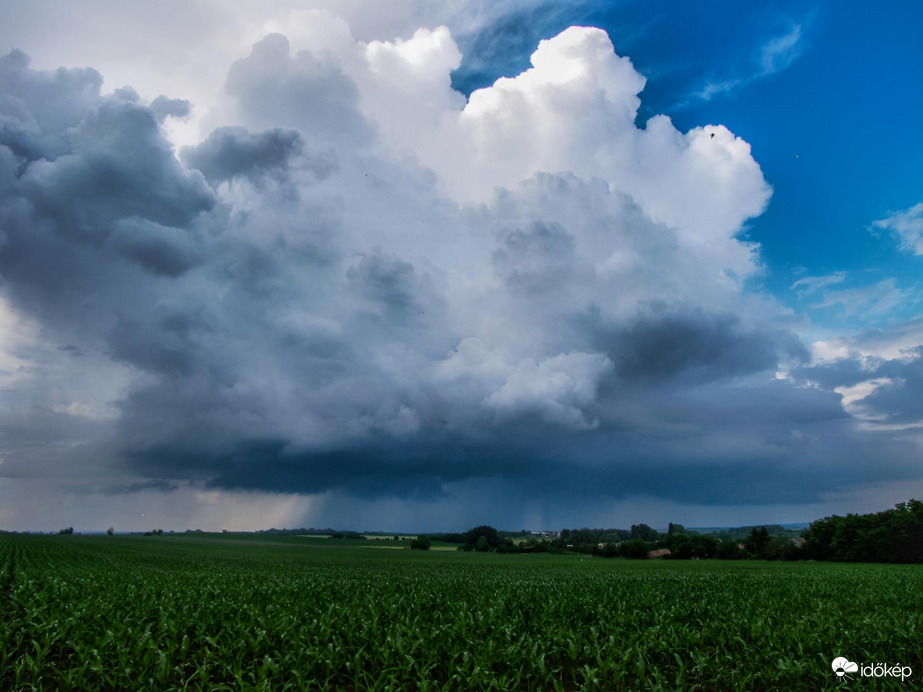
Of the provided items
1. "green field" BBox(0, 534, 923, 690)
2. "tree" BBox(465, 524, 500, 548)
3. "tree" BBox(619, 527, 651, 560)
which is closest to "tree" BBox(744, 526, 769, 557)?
"tree" BBox(619, 527, 651, 560)

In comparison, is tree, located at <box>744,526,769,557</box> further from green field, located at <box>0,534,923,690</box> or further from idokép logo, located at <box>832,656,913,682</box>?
idokép logo, located at <box>832,656,913,682</box>

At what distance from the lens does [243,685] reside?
10.2 meters

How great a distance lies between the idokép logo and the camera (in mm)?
11867

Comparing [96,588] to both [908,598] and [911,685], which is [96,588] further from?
[908,598]

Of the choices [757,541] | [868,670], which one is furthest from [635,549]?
[868,670]

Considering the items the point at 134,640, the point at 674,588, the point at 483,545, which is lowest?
the point at 483,545

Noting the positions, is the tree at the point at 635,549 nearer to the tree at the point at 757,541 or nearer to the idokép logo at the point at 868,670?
the tree at the point at 757,541

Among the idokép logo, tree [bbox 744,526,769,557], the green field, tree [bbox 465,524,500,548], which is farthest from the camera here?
tree [bbox 465,524,500,548]

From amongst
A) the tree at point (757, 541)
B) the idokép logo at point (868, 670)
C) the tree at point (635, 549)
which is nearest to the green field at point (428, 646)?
the idokép logo at point (868, 670)

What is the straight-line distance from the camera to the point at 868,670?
1225 centimetres

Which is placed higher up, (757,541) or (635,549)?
(757,541)

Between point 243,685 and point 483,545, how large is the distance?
511 ft

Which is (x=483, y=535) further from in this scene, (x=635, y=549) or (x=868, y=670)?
(x=868, y=670)

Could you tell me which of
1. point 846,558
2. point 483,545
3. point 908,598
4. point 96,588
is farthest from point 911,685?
point 483,545
